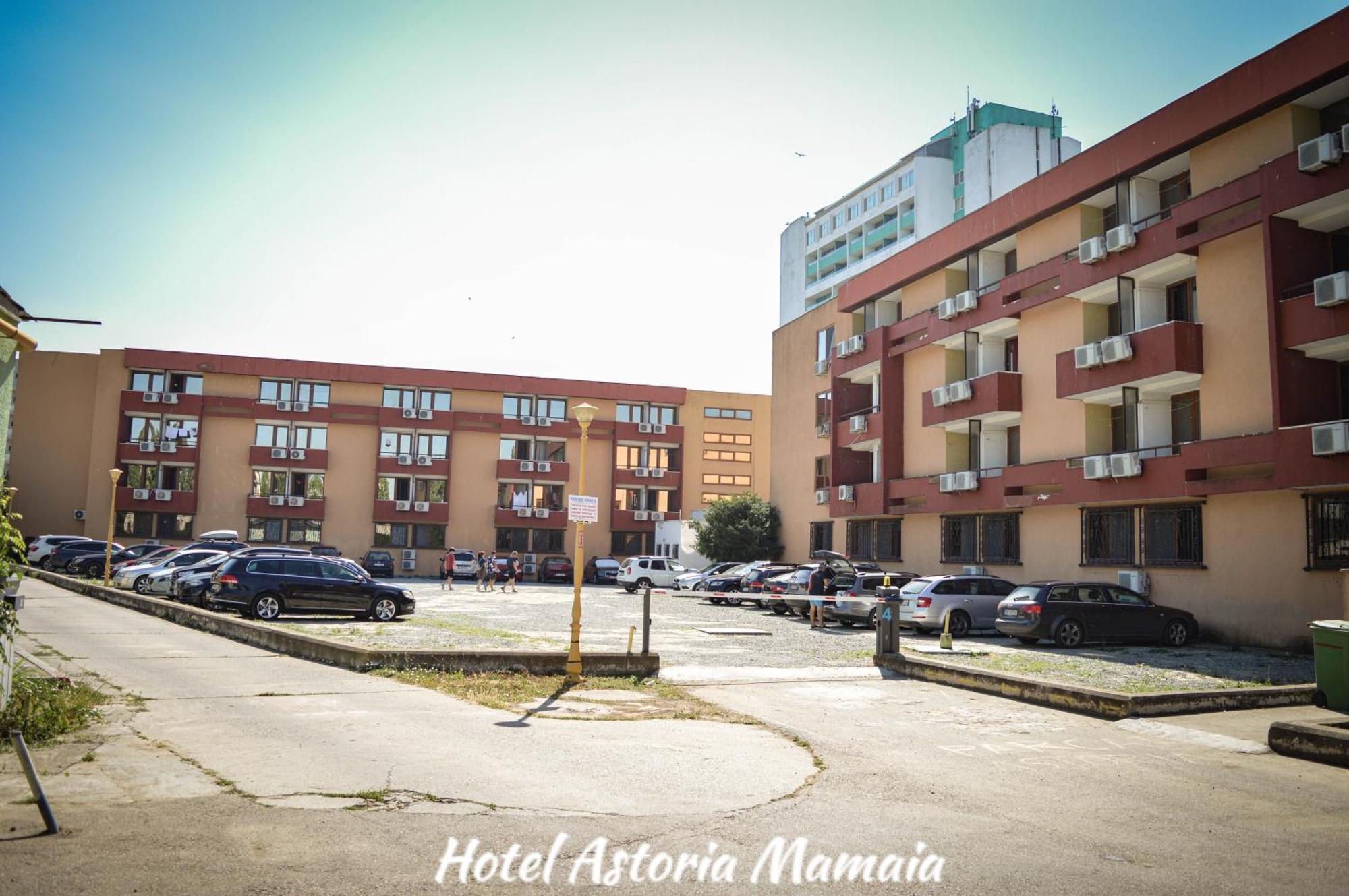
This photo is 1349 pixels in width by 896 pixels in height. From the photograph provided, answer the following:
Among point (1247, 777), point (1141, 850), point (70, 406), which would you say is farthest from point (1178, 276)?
point (70, 406)

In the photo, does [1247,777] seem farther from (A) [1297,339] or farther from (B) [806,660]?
(A) [1297,339]

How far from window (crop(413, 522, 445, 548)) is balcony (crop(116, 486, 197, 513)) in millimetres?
13046

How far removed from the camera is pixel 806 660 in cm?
1772

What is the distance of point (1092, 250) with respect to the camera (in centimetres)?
2773

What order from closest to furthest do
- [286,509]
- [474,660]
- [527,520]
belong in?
Result: [474,660]
[286,509]
[527,520]

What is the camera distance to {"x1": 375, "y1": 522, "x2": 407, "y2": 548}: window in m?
60.3

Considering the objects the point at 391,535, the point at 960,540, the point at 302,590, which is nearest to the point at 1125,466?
the point at 960,540

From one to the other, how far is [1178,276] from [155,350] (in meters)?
55.8

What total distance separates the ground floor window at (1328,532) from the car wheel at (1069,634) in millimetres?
5251

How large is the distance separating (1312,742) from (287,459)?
5836cm

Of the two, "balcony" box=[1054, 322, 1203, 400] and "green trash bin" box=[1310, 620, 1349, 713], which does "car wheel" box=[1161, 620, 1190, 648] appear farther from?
"green trash bin" box=[1310, 620, 1349, 713]

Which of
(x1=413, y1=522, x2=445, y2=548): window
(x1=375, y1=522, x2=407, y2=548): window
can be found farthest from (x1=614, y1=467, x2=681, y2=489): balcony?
(x1=375, y1=522, x2=407, y2=548): window

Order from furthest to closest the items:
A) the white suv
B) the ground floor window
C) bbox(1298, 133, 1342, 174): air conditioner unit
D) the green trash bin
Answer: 1. the white suv
2. the ground floor window
3. bbox(1298, 133, 1342, 174): air conditioner unit
4. the green trash bin

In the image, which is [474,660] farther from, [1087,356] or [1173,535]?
[1087,356]
